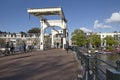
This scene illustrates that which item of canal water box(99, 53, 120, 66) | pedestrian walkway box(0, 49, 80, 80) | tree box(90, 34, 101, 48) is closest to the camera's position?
canal water box(99, 53, 120, 66)

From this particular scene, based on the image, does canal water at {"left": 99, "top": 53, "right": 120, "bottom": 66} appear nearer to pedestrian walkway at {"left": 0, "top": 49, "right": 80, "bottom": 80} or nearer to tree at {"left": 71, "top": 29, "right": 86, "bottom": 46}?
pedestrian walkway at {"left": 0, "top": 49, "right": 80, "bottom": 80}

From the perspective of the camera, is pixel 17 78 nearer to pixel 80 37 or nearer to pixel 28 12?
pixel 28 12

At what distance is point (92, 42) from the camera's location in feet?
327

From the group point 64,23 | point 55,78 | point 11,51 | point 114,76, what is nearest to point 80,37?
point 64,23

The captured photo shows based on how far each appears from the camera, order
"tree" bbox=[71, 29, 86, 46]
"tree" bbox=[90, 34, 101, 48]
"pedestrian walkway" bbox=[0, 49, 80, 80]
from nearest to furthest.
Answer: "pedestrian walkway" bbox=[0, 49, 80, 80], "tree" bbox=[71, 29, 86, 46], "tree" bbox=[90, 34, 101, 48]

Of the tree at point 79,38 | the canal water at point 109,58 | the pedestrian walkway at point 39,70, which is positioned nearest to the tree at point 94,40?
the tree at point 79,38

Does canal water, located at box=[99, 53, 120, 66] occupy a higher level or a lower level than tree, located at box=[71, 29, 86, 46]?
lower

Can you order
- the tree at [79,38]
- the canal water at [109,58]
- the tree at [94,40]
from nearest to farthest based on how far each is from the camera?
the canal water at [109,58] < the tree at [79,38] < the tree at [94,40]

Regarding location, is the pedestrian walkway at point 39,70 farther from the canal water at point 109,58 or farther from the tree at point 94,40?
the tree at point 94,40

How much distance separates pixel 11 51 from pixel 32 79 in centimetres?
2346

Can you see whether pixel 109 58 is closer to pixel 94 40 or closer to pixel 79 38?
pixel 79 38

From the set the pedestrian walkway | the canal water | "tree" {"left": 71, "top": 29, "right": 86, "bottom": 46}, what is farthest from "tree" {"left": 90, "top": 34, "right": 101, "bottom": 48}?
the pedestrian walkway

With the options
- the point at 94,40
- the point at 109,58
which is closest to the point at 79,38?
the point at 94,40

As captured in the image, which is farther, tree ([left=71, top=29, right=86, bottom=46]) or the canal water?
tree ([left=71, top=29, right=86, bottom=46])
